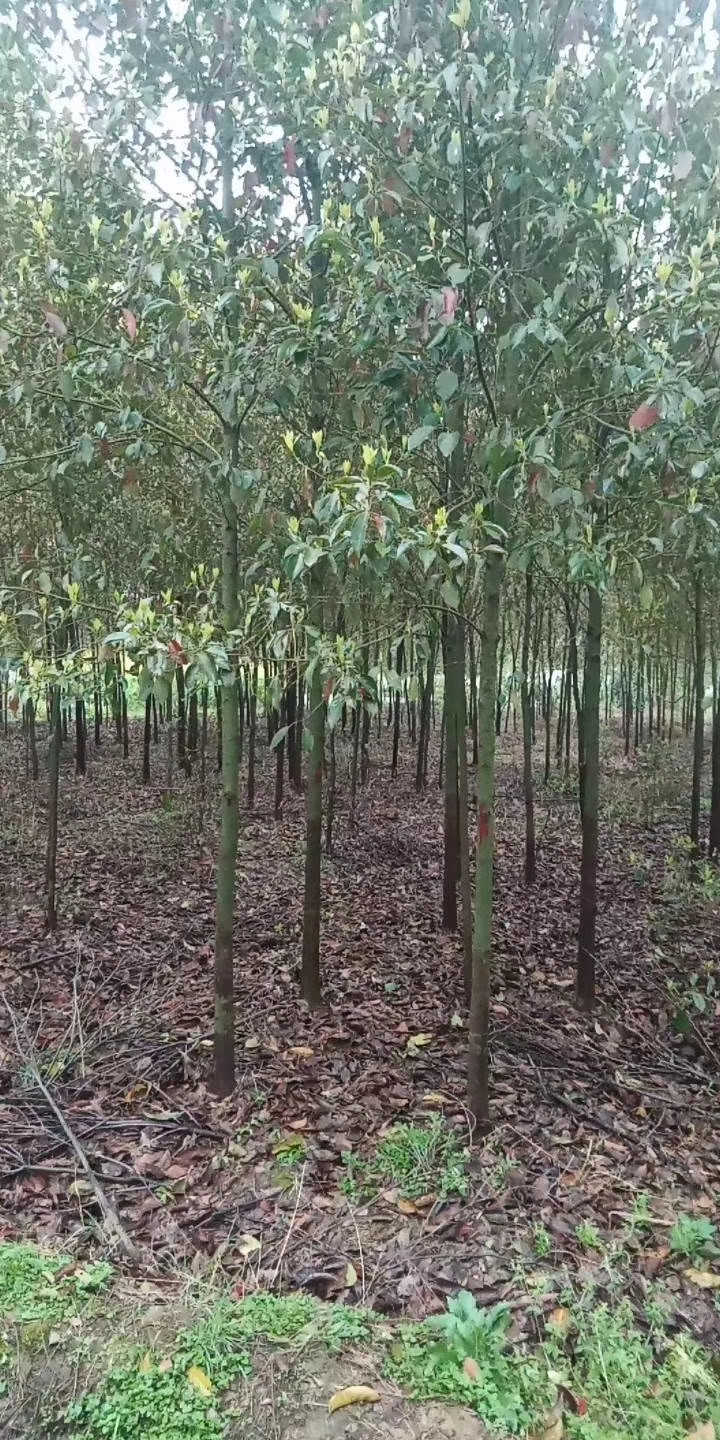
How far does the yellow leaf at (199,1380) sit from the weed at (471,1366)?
1.76 ft

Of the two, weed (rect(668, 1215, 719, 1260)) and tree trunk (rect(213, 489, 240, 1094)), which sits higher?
tree trunk (rect(213, 489, 240, 1094))

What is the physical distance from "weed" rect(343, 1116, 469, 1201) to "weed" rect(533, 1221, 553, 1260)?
13.8 inches

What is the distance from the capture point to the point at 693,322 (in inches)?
113

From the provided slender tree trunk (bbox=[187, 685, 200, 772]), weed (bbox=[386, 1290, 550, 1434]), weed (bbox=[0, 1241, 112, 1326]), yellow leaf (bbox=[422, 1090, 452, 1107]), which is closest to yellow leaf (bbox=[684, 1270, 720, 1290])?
weed (bbox=[386, 1290, 550, 1434])

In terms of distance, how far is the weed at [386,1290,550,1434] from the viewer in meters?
2.22

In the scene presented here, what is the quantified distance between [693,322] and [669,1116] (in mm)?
3699

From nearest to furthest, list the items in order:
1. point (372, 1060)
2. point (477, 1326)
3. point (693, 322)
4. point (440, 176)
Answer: point (477, 1326) → point (693, 322) → point (440, 176) → point (372, 1060)

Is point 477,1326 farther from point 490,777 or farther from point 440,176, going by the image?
point 440,176

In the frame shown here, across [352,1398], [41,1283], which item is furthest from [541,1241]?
[41,1283]

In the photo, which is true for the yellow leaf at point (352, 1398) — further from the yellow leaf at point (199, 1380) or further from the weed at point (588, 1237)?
the weed at point (588, 1237)

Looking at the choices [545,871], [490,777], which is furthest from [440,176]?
[545,871]

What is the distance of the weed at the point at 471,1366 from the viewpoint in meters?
2.22

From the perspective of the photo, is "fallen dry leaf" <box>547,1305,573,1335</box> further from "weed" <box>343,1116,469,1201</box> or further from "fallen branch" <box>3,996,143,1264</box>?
"fallen branch" <box>3,996,143,1264</box>

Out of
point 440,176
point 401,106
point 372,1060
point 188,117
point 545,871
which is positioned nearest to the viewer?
point 401,106
